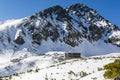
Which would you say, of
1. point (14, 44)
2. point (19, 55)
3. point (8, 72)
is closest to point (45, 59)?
point (8, 72)

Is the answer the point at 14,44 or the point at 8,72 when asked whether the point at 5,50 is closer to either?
the point at 14,44

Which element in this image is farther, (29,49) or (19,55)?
(29,49)

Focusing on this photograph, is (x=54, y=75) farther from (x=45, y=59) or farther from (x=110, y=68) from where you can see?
(x=45, y=59)

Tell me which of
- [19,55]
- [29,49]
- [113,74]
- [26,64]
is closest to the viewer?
[113,74]

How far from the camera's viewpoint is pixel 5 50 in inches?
7249

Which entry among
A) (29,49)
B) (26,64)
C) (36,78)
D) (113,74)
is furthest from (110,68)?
(29,49)

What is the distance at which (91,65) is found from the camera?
43781 millimetres

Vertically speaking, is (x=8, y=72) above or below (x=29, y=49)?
below

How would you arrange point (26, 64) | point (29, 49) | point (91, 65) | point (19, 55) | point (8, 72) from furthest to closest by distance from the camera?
1. point (29, 49)
2. point (19, 55)
3. point (26, 64)
4. point (8, 72)
5. point (91, 65)

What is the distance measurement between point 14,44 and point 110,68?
172046 mm

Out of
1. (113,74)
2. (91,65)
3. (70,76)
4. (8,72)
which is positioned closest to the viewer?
(113,74)

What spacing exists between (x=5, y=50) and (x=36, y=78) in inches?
5761

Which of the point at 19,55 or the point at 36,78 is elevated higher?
the point at 19,55

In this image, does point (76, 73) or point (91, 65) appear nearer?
point (76, 73)
